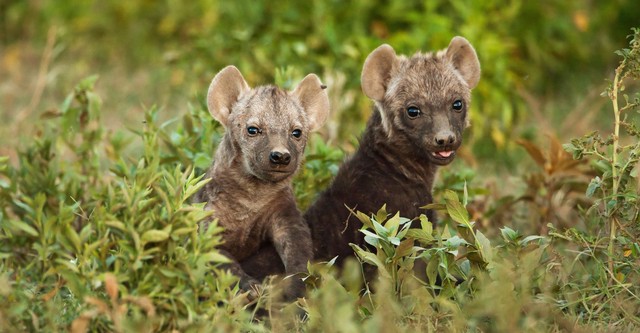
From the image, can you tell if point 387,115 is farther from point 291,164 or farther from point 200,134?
point 200,134

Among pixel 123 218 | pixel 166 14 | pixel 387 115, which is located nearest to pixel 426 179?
pixel 387 115

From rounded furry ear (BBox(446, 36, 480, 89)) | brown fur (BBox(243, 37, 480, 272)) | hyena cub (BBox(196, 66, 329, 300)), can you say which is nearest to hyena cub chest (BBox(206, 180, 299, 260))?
hyena cub (BBox(196, 66, 329, 300))

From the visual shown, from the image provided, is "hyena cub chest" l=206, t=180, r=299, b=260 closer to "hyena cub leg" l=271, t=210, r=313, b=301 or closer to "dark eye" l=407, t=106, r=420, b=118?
"hyena cub leg" l=271, t=210, r=313, b=301

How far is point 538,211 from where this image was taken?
6.86m

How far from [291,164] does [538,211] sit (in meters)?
2.30

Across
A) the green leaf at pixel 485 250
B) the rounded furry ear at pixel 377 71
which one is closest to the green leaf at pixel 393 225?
the green leaf at pixel 485 250

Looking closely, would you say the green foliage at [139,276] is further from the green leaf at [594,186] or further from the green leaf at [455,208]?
the green leaf at [594,186]

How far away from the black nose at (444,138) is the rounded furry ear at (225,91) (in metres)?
1.03

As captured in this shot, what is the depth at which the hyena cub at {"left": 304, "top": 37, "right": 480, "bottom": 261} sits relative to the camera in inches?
220

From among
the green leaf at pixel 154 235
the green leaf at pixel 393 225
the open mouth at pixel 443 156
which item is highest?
the green leaf at pixel 154 235

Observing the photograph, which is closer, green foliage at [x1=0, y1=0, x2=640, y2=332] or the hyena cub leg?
green foliage at [x1=0, y1=0, x2=640, y2=332]

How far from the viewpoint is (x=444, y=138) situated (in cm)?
548

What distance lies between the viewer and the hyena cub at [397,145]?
5590mm

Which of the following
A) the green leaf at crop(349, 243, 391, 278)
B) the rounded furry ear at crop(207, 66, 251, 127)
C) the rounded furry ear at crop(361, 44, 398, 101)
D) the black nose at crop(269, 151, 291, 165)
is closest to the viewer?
the green leaf at crop(349, 243, 391, 278)
